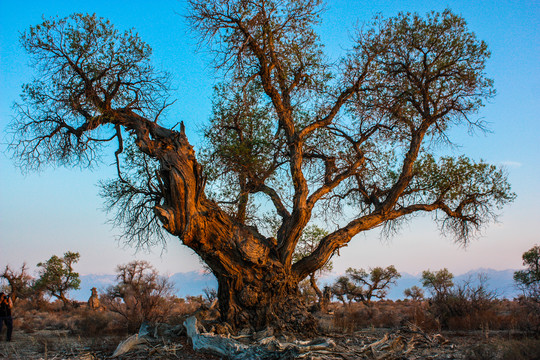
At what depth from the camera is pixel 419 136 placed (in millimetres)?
13016

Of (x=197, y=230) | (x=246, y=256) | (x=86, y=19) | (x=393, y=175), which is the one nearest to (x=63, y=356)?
(x=197, y=230)

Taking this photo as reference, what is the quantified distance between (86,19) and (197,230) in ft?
22.7

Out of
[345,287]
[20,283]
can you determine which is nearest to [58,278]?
[20,283]

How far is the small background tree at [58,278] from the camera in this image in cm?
3375

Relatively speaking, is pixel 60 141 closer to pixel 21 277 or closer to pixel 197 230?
pixel 197 230

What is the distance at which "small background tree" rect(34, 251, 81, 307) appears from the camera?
111 feet

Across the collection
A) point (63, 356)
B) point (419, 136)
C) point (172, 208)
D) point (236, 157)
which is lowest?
point (63, 356)

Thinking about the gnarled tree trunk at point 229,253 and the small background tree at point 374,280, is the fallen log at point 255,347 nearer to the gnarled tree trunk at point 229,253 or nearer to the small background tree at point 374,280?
the gnarled tree trunk at point 229,253

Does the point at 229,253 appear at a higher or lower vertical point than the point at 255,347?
higher

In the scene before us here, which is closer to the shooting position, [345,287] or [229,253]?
Answer: [229,253]

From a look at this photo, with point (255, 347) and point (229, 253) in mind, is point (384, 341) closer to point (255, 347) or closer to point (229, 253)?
point (255, 347)

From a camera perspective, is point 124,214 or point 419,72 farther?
point 419,72

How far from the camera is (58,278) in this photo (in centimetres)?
3472

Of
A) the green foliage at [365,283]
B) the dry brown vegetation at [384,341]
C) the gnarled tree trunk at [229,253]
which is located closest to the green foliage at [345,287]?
the green foliage at [365,283]
